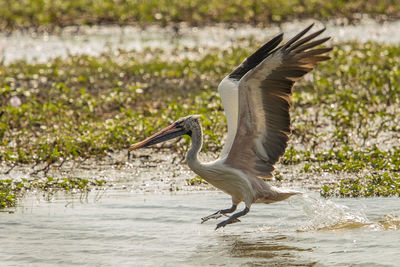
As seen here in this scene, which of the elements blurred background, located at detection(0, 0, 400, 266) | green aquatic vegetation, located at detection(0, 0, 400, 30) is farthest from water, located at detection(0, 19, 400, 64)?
green aquatic vegetation, located at detection(0, 0, 400, 30)

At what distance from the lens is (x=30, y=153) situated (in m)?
8.65

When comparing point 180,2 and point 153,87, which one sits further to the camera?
point 180,2

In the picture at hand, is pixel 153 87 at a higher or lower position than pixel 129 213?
higher

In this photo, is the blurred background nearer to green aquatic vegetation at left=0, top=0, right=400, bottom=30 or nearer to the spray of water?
the spray of water

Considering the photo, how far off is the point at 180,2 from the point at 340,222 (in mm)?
12148

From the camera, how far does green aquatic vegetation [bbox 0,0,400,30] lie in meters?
17.2

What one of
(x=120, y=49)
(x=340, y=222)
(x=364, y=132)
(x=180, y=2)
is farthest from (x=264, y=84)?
(x=180, y=2)

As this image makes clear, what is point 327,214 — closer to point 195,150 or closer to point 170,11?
point 195,150

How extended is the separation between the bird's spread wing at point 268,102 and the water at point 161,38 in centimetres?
727

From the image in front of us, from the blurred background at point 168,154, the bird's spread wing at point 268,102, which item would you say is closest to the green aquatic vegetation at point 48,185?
the blurred background at point 168,154

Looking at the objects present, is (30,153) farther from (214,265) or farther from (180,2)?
(180,2)

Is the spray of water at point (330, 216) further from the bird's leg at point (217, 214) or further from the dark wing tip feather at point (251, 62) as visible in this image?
the dark wing tip feather at point (251, 62)

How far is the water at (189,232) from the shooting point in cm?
570

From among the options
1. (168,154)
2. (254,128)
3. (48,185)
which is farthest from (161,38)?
(254,128)
